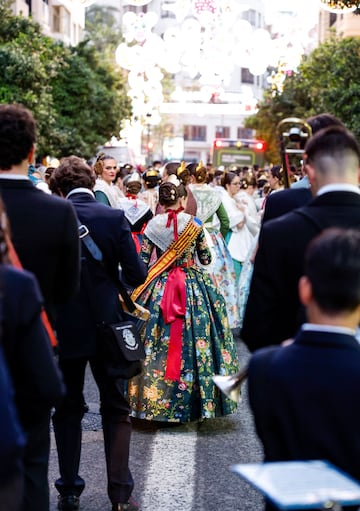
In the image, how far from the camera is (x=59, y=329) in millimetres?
5605

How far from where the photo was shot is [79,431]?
5.75 m

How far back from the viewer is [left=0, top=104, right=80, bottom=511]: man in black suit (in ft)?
13.8

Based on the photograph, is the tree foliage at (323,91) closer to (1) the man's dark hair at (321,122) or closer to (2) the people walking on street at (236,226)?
(2) the people walking on street at (236,226)

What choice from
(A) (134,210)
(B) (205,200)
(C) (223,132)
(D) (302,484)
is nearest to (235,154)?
(B) (205,200)

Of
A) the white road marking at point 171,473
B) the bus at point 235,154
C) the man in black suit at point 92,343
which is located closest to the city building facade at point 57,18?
the bus at point 235,154

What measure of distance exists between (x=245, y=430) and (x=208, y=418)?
53cm

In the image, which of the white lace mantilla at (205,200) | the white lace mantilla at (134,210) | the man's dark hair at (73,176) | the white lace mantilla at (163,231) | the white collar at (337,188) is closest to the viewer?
the white collar at (337,188)

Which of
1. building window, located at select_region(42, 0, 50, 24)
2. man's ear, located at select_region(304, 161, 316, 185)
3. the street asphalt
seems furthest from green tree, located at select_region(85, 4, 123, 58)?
man's ear, located at select_region(304, 161, 316, 185)

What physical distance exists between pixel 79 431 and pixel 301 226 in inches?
87.0

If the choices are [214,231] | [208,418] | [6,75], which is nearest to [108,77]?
[6,75]

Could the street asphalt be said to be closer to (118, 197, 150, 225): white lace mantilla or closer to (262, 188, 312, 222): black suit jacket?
(262, 188, 312, 222): black suit jacket

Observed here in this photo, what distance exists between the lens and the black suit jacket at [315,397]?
9.80 feet

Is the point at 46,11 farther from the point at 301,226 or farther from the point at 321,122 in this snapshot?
Result: the point at 301,226

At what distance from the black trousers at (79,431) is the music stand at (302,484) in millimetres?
3051
